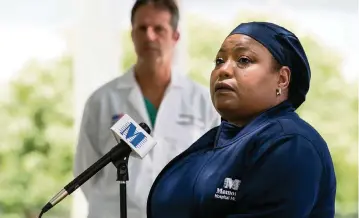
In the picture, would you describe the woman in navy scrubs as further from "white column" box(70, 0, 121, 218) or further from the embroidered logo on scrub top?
"white column" box(70, 0, 121, 218)

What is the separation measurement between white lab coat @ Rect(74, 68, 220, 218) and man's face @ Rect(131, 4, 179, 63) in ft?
0.39

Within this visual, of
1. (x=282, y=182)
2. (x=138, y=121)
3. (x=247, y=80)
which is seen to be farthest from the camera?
(x=138, y=121)

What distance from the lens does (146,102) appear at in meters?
2.45

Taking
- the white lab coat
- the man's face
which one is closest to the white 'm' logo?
the white lab coat

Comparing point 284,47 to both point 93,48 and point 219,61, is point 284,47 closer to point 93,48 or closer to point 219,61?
point 219,61

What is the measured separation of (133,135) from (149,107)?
0.99 metres

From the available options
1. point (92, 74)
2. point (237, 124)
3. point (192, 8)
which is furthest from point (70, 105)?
point (237, 124)

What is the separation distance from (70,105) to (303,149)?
2056 mm

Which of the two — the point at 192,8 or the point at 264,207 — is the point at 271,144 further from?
the point at 192,8

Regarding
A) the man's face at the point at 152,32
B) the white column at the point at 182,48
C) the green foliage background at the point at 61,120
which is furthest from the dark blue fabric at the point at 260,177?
the green foliage background at the point at 61,120

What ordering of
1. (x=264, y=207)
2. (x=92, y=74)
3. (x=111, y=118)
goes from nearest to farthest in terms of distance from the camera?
(x=264, y=207), (x=111, y=118), (x=92, y=74)

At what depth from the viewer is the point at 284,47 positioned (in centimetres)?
138

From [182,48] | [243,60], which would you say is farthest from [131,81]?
[243,60]

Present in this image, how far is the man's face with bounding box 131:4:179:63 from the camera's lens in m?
2.41
